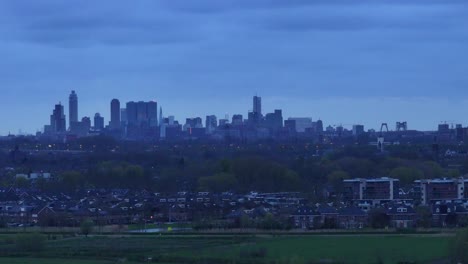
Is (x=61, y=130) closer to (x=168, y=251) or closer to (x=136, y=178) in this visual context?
(x=136, y=178)

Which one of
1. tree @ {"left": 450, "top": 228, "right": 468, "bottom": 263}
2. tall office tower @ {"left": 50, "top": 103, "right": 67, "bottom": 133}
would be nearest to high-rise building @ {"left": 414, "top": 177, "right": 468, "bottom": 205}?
tree @ {"left": 450, "top": 228, "right": 468, "bottom": 263}

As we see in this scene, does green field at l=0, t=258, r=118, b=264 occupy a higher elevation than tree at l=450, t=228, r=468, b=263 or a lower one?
lower

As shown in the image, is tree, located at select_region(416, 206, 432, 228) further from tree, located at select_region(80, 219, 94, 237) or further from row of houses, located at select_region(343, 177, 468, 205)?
tree, located at select_region(80, 219, 94, 237)

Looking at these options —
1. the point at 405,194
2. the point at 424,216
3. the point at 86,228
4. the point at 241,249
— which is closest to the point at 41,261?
the point at 241,249

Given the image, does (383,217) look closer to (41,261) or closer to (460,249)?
(460,249)

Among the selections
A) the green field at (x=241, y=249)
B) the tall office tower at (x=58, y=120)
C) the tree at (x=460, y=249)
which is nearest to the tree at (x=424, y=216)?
the green field at (x=241, y=249)

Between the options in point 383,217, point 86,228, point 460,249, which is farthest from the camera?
point 383,217
